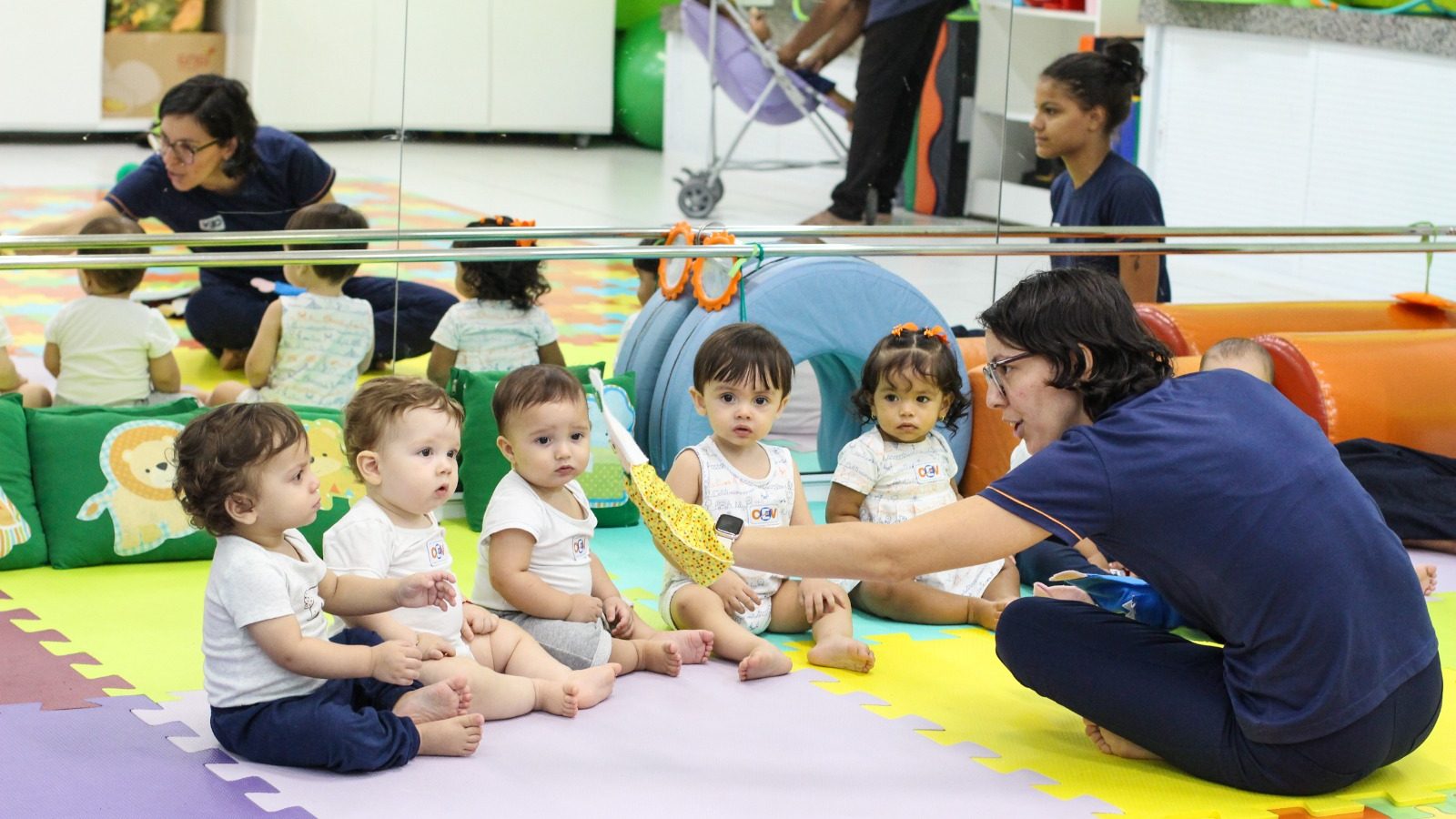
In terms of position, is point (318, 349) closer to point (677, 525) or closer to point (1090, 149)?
point (677, 525)

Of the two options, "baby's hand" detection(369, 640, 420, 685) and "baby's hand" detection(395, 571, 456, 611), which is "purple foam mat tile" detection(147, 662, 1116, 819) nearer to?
"baby's hand" detection(369, 640, 420, 685)

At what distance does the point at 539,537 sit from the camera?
3318mm

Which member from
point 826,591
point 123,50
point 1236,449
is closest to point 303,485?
point 826,591

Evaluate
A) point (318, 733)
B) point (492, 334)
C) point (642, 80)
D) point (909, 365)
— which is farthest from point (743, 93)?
point (318, 733)

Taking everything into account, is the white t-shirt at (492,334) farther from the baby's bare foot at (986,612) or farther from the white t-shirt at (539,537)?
the baby's bare foot at (986,612)

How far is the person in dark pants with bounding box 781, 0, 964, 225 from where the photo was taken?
5551mm

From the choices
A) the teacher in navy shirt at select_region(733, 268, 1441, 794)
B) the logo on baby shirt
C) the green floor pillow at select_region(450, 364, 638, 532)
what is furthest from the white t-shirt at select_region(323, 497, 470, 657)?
the green floor pillow at select_region(450, 364, 638, 532)

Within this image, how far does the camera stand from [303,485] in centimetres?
280

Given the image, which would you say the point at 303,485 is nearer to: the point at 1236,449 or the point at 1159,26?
the point at 1236,449

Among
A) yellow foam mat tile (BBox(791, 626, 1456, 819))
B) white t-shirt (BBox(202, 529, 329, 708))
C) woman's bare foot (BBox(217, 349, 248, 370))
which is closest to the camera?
white t-shirt (BBox(202, 529, 329, 708))

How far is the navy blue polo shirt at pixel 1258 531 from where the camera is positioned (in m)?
2.67

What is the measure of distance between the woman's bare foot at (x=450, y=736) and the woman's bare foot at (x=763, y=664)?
25.8 inches

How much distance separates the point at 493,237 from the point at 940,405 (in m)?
1.28

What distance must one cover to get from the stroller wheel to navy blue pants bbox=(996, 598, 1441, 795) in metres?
2.63
